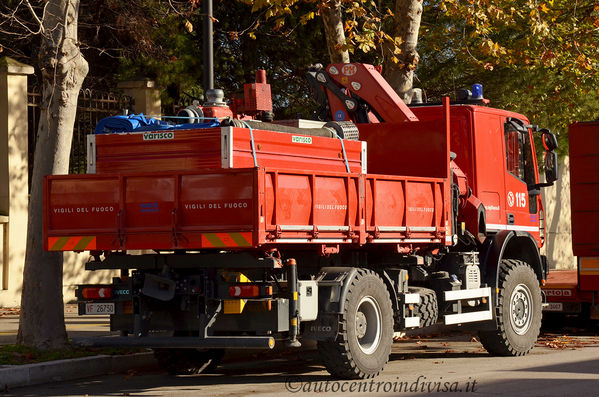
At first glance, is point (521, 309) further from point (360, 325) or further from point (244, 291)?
point (244, 291)

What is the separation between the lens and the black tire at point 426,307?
489 inches

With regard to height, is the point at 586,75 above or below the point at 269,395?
above

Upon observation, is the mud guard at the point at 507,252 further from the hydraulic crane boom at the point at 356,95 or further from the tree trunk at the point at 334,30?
the tree trunk at the point at 334,30

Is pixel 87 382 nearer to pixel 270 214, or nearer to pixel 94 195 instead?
pixel 94 195

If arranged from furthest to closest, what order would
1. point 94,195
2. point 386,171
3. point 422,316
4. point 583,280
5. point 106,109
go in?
point 106,109 < point 583,280 < point 386,171 < point 422,316 < point 94,195

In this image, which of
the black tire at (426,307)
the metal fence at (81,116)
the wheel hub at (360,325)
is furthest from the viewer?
the metal fence at (81,116)

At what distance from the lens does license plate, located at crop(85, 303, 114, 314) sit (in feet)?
36.0

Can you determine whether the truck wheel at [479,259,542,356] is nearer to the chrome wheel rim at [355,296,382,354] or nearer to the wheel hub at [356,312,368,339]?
the chrome wheel rim at [355,296,382,354]

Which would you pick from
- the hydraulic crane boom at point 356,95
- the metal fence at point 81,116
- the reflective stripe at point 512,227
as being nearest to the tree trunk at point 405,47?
the hydraulic crane boom at point 356,95

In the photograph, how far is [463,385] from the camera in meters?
10.6

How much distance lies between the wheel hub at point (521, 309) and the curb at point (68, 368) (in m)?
4.42

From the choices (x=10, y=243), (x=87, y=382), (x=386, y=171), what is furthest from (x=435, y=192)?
(x=10, y=243)

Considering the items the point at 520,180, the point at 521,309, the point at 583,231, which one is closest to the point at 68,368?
the point at 521,309

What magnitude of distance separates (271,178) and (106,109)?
1070cm
